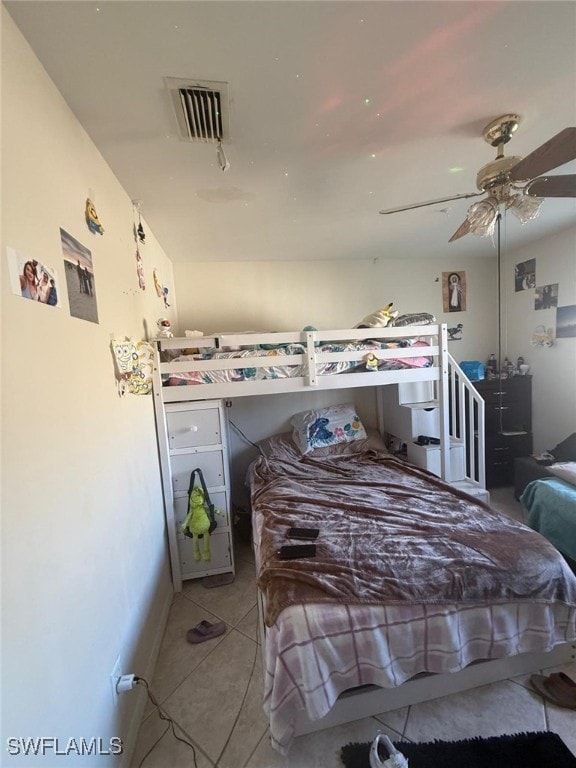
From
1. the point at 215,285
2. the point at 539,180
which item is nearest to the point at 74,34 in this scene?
the point at 539,180

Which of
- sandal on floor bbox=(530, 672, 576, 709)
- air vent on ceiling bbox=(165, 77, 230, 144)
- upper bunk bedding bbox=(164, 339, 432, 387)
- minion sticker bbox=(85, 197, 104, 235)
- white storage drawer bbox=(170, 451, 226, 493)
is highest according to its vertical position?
air vent on ceiling bbox=(165, 77, 230, 144)

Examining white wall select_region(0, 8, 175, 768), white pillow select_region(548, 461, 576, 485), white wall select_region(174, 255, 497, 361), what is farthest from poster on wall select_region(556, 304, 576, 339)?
white wall select_region(0, 8, 175, 768)

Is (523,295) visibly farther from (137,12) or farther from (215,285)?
(137,12)

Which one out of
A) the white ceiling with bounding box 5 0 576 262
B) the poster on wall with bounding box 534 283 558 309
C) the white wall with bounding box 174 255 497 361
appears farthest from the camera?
the white wall with bounding box 174 255 497 361

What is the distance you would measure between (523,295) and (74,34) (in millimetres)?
4020

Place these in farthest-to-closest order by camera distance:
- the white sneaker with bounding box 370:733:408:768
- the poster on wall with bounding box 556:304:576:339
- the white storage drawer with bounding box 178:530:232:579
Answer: the poster on wall with bounding box 556:304:576:339 → the white storage drawer with bounding box 178:530:232:579 → the white sneaker with bounding box 370:733:408:768

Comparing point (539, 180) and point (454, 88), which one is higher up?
point (454, 88)

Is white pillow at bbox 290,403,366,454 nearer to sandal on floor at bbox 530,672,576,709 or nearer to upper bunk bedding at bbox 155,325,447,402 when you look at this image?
upper bunk bedding at bbox 155,325,447,402

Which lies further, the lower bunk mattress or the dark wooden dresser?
the dark wooden dresser

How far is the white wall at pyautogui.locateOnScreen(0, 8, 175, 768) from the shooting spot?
2.48 ft

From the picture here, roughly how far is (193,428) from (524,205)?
2.25m

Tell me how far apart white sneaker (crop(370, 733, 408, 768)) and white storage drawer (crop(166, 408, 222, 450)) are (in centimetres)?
161

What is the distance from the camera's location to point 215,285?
3125mm

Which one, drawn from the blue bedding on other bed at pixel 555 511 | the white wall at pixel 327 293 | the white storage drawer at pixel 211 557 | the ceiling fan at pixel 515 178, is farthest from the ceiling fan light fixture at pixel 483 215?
the white storage drawer at pixel 211 557
